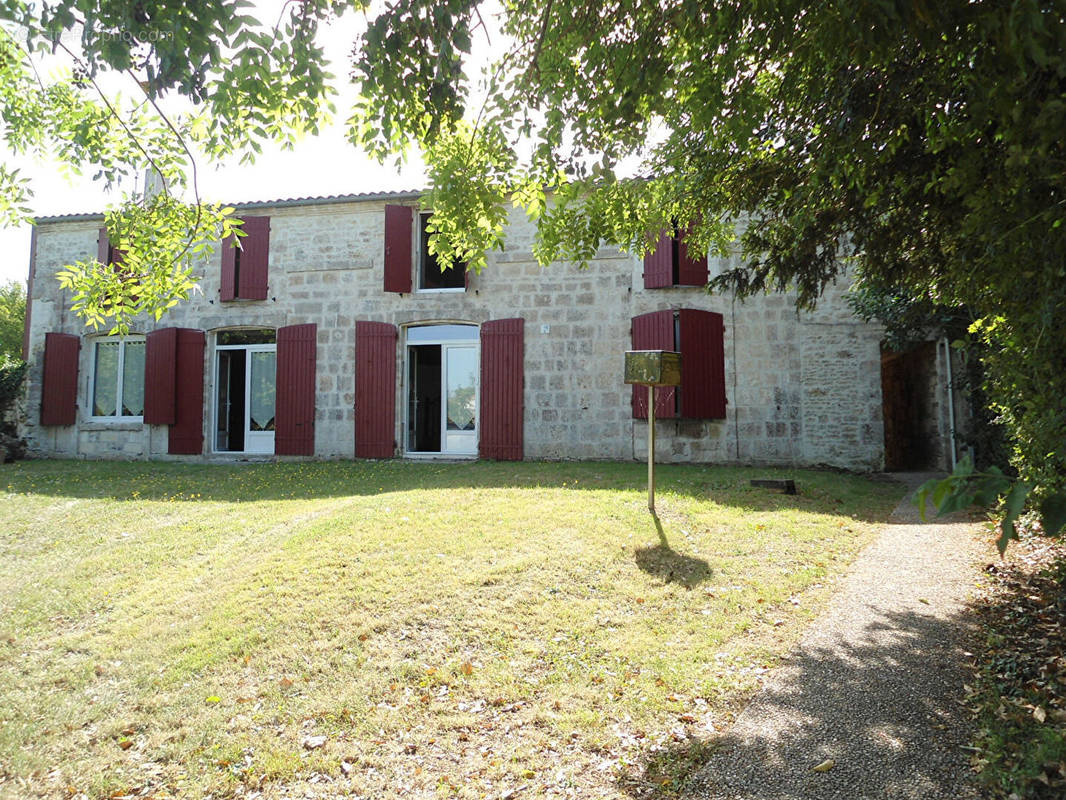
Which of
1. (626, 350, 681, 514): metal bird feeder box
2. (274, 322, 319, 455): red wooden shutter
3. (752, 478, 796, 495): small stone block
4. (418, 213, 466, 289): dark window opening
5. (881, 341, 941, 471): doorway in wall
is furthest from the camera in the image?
(418, 213, 466, 289): dark window opening

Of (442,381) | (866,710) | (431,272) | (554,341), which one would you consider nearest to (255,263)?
(431,272)

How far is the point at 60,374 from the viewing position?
11.6m

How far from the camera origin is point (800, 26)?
306 centimetres

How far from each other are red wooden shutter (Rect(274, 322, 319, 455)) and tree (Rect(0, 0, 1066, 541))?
20.4 feet

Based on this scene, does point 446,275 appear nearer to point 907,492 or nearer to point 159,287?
point 159,287

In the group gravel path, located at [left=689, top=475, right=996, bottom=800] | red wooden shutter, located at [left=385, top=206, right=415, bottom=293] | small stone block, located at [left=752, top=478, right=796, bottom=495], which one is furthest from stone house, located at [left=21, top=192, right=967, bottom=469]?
gravel path, located at [left=689, top=475, right=996, bottom=800]

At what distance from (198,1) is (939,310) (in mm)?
8742

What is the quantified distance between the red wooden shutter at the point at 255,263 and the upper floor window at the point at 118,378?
2.47m

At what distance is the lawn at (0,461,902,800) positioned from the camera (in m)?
2.73

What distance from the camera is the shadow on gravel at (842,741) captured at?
7.30 ft

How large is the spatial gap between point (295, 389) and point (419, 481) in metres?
4.28

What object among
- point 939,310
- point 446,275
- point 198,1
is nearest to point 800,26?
point 198,1

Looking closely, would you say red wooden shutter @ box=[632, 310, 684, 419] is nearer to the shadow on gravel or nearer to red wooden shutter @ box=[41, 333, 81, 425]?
the shadow on gravel

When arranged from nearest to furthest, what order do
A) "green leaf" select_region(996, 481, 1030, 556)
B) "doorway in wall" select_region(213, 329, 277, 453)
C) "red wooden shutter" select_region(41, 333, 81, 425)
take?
1. "green leaf" select_region(996, 481, 1030, 556)
2. "doorway in wall" select_region(213, 329, 277, 453)
3. "red wooden shutter" select_region(41, 333, 81, 425)
